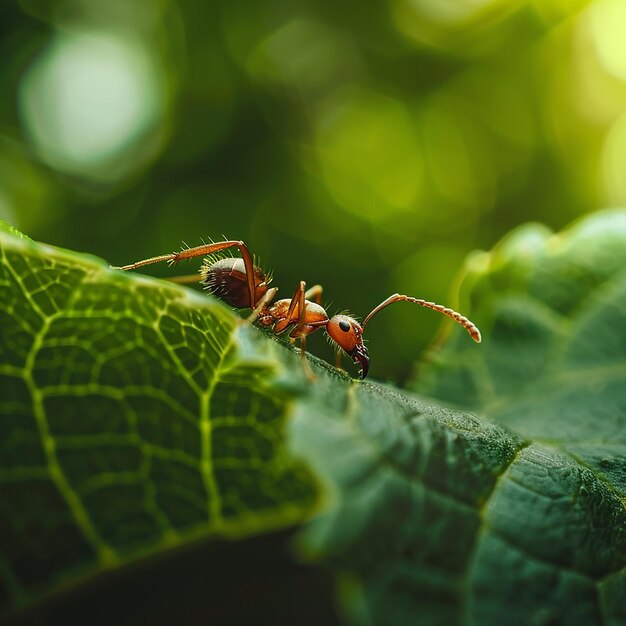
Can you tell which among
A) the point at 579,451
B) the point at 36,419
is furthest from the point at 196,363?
the point at 579,451

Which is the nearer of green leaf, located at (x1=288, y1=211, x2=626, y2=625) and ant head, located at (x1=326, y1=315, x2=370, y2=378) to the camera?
green leaf, located at (x1=288, y1=211, x2=626, y2=625)

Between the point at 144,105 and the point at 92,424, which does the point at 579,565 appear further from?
the point at 144,105

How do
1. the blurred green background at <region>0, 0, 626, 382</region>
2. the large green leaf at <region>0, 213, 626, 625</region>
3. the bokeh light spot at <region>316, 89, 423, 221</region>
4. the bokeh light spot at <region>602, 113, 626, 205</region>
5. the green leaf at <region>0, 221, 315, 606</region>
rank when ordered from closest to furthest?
1. the large green leaf at <region>0, 213, 626, 625</region>
2. the green leaf at <region>0, 221, 315, 606</region>
3. the blurred green background at <region>0, 0, 626, 382</region>
4. the bokeh light spot at <region>316, 89, 423, 221</region>
5. the bokeh light spot at <region>602, 113, 626, 205</region>

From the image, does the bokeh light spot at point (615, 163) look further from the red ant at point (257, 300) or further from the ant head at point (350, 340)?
the ant head at point (350, 340)

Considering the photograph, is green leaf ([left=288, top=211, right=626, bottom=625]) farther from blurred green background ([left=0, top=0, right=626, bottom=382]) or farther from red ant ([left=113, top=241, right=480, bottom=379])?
blurred green background ([left=0, top=0, right=626, bottom=382])

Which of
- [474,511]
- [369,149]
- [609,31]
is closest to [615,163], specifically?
[609,31]

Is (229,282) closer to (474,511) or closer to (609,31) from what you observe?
(474,511)

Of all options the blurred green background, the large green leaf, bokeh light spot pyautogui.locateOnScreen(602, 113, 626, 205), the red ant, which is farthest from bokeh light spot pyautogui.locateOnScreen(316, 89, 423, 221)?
the large green leaf
